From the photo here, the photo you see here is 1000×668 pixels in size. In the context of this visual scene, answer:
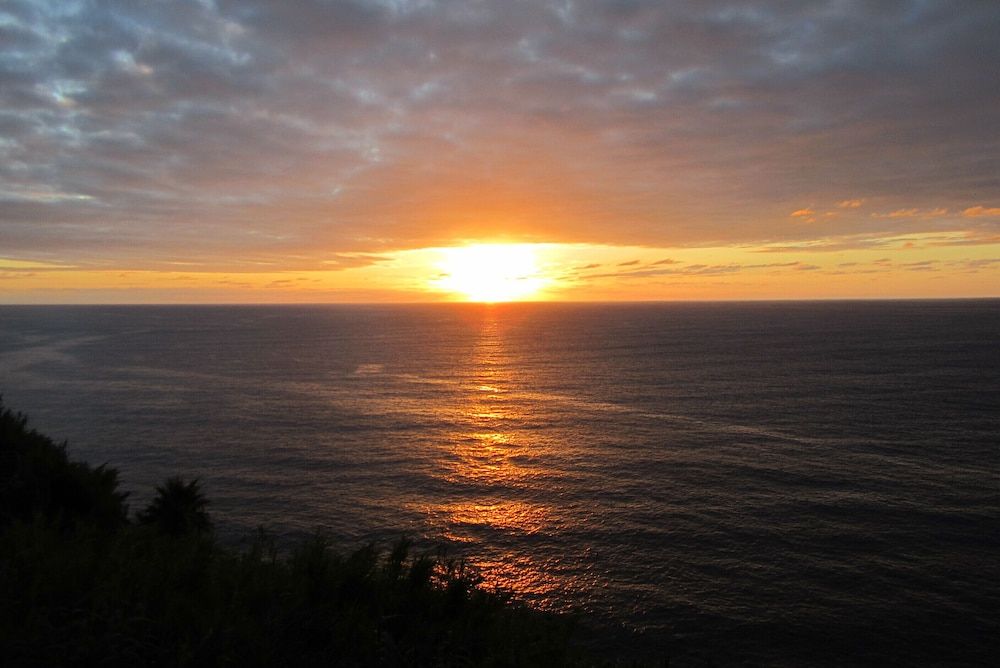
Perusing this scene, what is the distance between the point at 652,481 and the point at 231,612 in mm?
61759

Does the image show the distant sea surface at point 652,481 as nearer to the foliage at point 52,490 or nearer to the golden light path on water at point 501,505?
the golden light path on water at point 501,505

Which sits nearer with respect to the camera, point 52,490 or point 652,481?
point 52,490

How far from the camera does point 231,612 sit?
16.8 m

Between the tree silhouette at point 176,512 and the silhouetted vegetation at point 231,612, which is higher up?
the silhouetted vegetation at point 231,612

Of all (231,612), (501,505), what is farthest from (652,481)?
(231,612)

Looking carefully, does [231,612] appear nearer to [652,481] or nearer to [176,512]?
[176,512]

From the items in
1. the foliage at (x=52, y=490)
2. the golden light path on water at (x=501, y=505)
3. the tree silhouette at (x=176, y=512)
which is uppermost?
the foliage at (x=52, y=490)

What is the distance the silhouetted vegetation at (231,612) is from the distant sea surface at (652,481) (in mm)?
26948

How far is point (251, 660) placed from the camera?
15.5 m

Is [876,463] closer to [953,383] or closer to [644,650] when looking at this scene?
[644,650]

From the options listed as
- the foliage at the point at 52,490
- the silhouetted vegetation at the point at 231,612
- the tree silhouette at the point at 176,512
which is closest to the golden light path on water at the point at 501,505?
the tree silhouette at the point at 176,512

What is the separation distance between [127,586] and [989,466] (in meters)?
89.4

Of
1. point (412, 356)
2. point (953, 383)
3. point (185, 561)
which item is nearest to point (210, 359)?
point (412, 356)

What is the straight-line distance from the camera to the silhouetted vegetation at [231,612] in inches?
579
